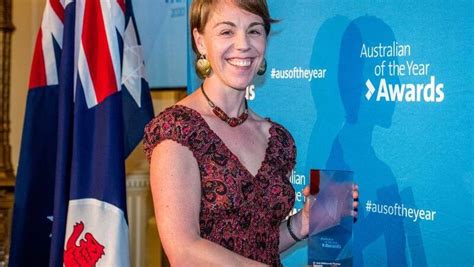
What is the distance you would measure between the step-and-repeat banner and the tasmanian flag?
0.58m

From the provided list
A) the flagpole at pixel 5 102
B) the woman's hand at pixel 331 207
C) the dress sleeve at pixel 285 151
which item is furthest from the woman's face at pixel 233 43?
the flagpole at pixel 5 102

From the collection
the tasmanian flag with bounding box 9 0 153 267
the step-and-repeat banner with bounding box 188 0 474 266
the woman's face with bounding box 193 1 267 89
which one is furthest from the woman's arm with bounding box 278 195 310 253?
the tasmanian flag with bounding box 9 0 153 267

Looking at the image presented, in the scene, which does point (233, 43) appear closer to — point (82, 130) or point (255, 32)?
point (255, 32)

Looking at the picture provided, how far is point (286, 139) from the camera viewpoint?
2.51 metres

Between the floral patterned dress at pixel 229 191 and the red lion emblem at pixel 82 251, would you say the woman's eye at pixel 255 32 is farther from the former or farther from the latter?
the red lion emblem at pixel 82 251

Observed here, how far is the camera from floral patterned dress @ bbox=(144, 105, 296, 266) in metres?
2.24

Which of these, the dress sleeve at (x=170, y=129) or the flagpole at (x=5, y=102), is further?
the flagpole at (x=5, y=102)

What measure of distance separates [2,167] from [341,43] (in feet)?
14.1

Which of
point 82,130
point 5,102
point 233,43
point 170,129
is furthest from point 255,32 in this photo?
point 5,102

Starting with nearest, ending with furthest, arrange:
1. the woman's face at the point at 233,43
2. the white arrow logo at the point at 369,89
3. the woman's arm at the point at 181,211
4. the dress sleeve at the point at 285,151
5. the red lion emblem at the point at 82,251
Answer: the woman's arm at the point at 181,211
the woman's face at the point at 233,43
the dress sleeve at the point at 285,151
the white arrow logo at the point at 369,89
the red lion emblem at the point at 82,251

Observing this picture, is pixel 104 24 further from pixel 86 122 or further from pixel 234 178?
pixel 234 178

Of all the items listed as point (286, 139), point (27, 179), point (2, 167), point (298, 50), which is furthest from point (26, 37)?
point (286, 139)

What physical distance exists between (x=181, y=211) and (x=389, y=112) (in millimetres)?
818

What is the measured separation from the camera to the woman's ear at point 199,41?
2.34 meters
